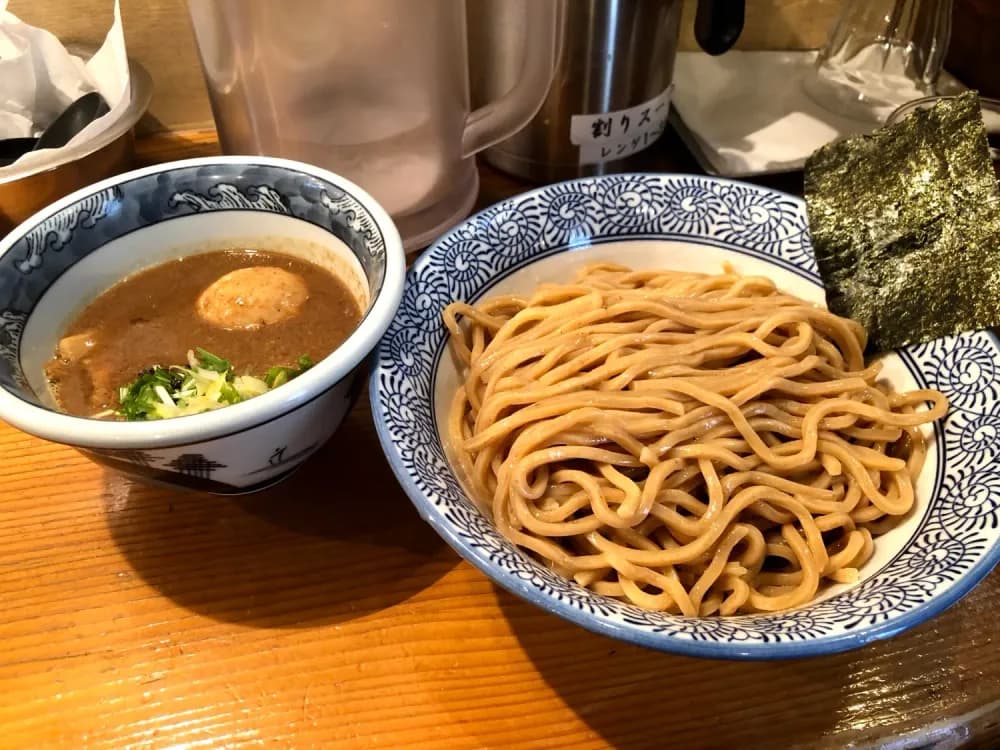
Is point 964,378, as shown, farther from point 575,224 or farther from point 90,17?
point 90,17

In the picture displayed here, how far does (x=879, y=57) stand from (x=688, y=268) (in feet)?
3.33

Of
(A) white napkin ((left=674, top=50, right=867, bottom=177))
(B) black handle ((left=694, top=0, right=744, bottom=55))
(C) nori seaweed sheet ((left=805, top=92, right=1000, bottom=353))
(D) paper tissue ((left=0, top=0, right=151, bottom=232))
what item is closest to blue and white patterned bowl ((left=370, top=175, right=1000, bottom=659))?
(C) nori seaweed sheet ((left=805, top=92, right=1000, bottom=353))

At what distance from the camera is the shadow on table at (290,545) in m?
0.93

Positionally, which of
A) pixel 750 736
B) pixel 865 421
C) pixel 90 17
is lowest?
pixel 750 736

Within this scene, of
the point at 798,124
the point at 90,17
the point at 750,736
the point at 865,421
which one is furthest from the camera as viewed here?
the point at 798,124

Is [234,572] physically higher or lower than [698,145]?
lower

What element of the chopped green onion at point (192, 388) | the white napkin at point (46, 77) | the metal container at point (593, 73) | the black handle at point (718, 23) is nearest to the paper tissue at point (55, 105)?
the white napkin at point (46, 77)

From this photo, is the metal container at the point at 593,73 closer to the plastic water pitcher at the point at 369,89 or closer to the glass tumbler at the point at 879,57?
the plastic water pitcher at the point at 369,89

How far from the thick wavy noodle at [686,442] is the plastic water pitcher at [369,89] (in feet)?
1.18

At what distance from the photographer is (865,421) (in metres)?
1.03

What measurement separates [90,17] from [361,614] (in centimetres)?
139

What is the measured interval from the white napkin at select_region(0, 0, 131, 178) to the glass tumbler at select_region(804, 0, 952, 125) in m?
1.50

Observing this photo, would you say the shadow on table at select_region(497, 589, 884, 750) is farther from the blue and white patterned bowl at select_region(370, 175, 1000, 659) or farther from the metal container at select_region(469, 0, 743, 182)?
the metal container at select_region(469, 0, 743, 182)

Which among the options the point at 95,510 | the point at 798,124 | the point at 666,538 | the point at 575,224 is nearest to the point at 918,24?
the point at 798,124
